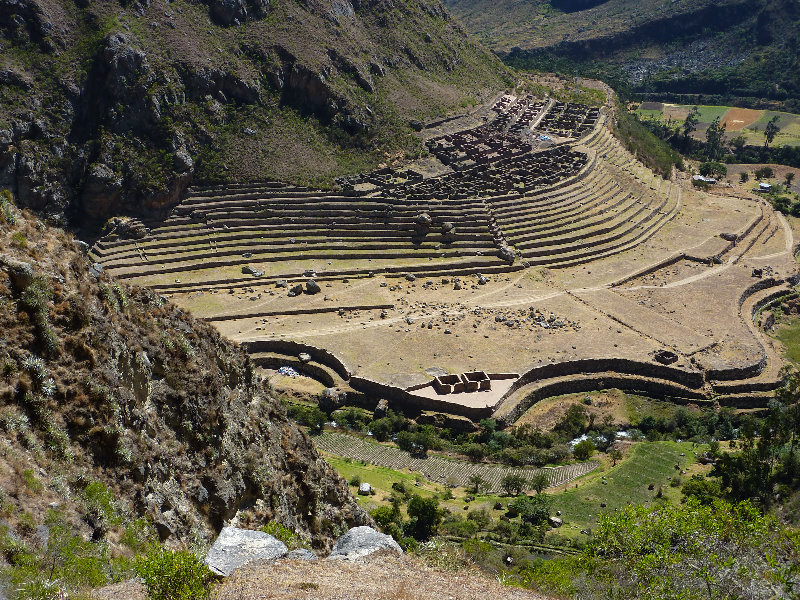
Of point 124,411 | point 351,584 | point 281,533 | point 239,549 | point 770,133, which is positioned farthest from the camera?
point 770,133

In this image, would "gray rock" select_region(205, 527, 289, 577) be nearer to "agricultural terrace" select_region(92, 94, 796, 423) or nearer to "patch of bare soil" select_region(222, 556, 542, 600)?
"patch of bare soil" select_region(222, 556, 542, 600)

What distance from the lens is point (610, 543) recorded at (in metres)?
20.8

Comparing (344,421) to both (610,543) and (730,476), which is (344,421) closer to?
(730,476)

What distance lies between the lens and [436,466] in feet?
132

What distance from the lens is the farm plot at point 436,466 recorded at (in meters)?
39.0

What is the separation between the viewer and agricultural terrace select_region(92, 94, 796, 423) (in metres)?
47.2

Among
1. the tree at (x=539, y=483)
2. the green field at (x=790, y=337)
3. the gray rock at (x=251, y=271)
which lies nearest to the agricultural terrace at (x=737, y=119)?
the green field at (x=790, y=337)

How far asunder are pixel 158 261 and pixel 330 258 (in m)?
12.5

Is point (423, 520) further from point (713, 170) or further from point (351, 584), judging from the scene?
point (713, 170)

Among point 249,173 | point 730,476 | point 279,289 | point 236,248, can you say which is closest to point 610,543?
point 730,476

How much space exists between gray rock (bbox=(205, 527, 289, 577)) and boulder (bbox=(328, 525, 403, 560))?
1723mm

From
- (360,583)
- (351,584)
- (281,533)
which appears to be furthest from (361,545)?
(351,584)

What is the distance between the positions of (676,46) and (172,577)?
6131 inches

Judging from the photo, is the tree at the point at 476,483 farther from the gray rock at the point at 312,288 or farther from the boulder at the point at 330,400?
the gray rock at the point at 312,288
